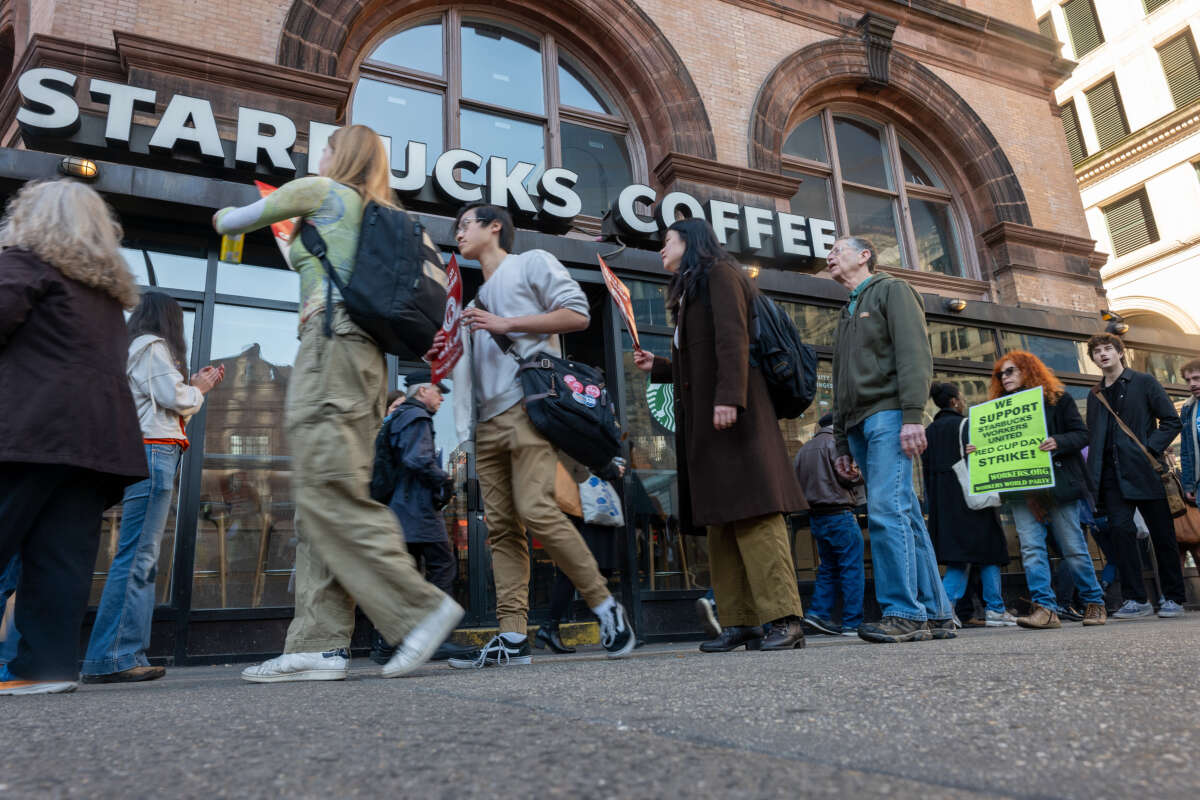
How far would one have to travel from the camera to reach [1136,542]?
19.6 ft

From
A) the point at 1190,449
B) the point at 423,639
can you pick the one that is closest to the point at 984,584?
the point at 1190,449

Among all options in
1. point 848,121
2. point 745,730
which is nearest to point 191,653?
point 745,730

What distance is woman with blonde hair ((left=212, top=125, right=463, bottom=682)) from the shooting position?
256 cm

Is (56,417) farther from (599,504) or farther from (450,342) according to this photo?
(599,504)

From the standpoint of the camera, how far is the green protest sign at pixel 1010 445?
17.3 feet

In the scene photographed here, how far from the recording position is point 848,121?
10938 millimetres

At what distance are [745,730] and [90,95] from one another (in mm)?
7024

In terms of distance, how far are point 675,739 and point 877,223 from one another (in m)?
10.5

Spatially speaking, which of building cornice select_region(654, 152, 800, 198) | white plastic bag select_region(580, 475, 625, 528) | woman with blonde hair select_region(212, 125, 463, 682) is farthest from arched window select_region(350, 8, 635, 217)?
woman with blonde hair select_region(212, 125, 463, 682)

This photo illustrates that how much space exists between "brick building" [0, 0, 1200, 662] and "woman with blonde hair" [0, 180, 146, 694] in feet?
10.1

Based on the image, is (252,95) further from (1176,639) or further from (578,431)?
(1176,639)

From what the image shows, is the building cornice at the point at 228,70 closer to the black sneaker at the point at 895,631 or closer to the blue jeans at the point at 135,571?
the blue jeans at the point at 135,571

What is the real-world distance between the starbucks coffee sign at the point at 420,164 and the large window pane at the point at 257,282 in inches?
32.5

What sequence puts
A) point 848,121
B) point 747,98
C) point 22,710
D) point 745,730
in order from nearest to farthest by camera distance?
point 745,730, point 22,710, point 747,98, point 848,121
